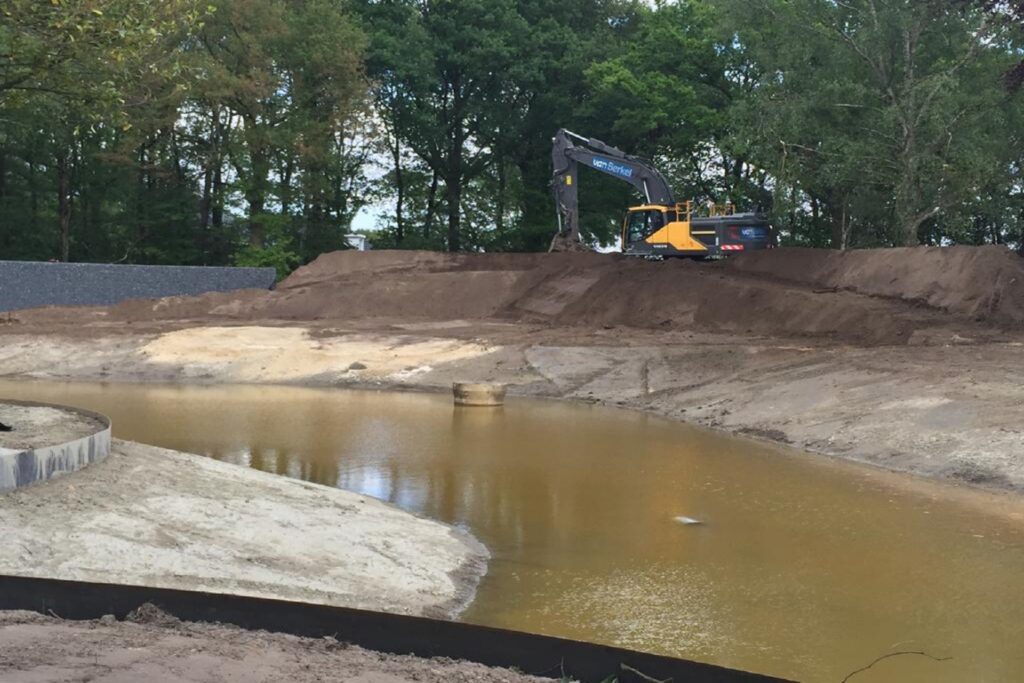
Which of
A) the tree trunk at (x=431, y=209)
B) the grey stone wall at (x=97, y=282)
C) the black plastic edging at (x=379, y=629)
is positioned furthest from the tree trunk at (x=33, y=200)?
the black plastic edging at (x=379, y=629)

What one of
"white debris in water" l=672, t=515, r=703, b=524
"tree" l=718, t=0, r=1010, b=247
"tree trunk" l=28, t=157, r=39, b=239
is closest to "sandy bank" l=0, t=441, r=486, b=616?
Result: "white debris in water" l=672, t=515, r=703, b=524

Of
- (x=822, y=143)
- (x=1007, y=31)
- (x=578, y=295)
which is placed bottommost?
(x=578, y=295)

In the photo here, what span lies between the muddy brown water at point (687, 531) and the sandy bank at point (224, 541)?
1.96 feet

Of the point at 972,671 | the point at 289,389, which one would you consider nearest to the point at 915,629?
the point at 972,671

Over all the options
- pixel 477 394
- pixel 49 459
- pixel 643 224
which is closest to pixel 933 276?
pixel 643 224

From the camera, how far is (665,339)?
26609mm

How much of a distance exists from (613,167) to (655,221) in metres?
3.09

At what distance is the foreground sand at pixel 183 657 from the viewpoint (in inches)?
186

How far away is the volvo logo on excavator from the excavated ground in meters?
3.99

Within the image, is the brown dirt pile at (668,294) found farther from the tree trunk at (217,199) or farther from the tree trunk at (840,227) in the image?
the tree trunk at (217,199)

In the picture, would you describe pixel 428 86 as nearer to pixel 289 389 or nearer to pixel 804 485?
pixel 289 389

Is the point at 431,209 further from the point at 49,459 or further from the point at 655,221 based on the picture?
the point at 49,459

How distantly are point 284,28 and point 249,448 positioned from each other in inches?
1130

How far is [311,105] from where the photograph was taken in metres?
41.8
